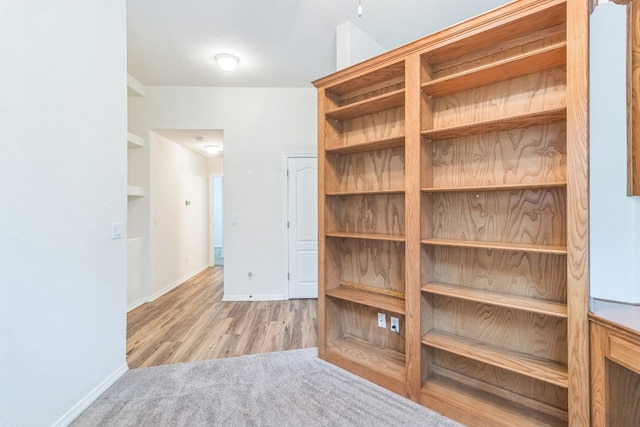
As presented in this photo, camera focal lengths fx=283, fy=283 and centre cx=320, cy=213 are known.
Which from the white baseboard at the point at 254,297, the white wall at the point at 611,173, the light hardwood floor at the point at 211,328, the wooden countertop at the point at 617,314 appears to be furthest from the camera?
the white baseboard at the point at 254,297

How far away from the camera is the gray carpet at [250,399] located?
5.56 feet

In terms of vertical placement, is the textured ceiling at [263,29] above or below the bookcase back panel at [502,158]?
above

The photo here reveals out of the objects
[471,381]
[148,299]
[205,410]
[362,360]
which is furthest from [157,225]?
[471,381]

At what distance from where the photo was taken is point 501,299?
64.1 inches

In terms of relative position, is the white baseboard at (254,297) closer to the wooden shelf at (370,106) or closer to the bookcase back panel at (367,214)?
the bookcase back panel at (367,214)

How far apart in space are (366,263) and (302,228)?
70.7 inches

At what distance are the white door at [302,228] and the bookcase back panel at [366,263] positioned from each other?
5.15 feet

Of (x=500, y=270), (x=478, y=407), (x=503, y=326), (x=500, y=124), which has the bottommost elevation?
(x=478, y=407)

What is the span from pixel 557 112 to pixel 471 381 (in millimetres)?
1694

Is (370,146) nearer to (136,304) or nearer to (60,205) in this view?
(60,205)

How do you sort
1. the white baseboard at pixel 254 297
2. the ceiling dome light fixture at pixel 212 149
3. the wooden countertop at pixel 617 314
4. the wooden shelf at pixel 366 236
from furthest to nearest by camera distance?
the ceiling dome light fixture at pixel 212 149 < the white baseboard at pixel 254 297 < the wooden shelf at pixel 366 236 < the wooden countertop at pixel 617 314

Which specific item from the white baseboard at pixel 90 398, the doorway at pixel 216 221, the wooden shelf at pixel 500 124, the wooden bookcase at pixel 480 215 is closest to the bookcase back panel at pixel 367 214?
the wooden bookcase at pixel 480 215

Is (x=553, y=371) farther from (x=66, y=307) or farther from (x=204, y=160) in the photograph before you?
(x=204, y=160)

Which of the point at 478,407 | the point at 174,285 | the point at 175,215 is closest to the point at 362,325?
the point at 478,407
